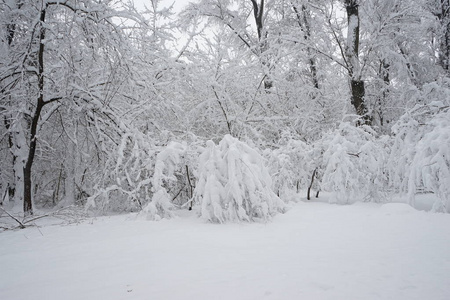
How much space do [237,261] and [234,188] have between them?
152 cm

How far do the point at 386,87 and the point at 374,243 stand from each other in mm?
8449

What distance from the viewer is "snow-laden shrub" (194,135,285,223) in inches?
143

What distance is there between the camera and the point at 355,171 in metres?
4.97

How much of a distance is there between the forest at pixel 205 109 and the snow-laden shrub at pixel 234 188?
0.02 meters

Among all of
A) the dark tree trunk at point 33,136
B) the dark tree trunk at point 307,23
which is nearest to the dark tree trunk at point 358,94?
the dark tree trunk at point 307,23

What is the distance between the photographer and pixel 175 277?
1836 mm

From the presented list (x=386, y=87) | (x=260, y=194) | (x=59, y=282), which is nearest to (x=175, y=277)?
(x=59, y=282)

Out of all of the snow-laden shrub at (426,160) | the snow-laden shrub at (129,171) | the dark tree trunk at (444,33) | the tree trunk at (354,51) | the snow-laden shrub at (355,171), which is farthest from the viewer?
the dark tree trunk at (444,33)

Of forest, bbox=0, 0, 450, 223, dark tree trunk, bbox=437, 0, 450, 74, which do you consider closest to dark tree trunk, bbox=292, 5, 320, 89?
forest, bbox=0, 0, 450, 223

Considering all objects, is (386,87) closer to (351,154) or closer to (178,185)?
(351,154)

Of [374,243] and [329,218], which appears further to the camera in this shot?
[329,218]

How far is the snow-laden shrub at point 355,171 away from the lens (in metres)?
4.90

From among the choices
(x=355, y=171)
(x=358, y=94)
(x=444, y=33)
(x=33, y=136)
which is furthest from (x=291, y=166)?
(x=444, y=33)

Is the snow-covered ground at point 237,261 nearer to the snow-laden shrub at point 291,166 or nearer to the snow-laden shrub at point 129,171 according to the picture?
the snow-laden shrub at point 129,171
